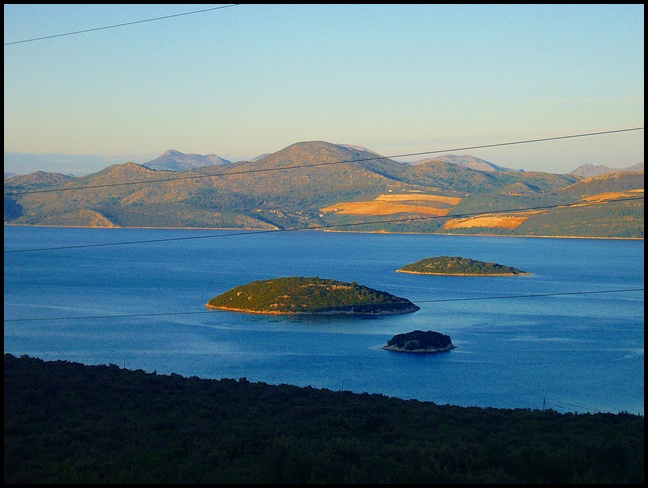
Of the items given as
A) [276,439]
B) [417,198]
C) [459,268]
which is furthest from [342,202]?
[276,439]

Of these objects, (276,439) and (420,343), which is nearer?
(276,439)

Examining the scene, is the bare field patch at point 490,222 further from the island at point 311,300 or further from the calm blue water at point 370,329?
the island at point 311,300

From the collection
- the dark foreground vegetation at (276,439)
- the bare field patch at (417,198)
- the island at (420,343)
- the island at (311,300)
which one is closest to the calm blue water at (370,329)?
the island at (420,343)

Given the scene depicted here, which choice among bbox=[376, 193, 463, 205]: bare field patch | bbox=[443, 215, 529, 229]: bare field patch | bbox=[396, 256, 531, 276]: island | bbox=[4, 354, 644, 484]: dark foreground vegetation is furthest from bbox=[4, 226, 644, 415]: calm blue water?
bbox=[376, 193, 463, 205]: bare field patch

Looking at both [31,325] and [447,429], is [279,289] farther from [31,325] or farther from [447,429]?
[447,429]

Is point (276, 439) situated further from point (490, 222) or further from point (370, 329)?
point (490, 222)

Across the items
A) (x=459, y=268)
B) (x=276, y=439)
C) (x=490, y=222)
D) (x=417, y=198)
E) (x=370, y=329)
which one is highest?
(x=417, y=198)
